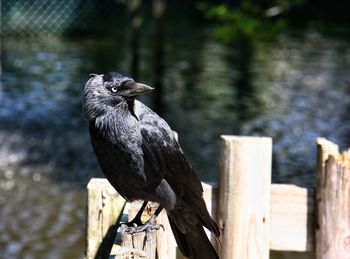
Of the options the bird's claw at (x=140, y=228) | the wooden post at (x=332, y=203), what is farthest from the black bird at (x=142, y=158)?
the wooden post at (x=332, y=203)

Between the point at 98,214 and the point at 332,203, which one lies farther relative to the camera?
the point at 98,214

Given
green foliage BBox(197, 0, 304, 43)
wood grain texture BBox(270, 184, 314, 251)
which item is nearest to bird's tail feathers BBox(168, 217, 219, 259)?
wood grain texture BBox(270, 184, 314, 251)

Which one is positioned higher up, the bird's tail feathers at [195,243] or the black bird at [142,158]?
the black bird at [142,158]

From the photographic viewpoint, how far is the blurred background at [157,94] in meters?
7.77

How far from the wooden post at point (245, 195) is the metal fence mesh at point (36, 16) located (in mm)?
11137

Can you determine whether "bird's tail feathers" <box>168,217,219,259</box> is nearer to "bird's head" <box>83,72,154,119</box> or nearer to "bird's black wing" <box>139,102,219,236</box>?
"bird's black wing" <box>139,102,219,236</box>

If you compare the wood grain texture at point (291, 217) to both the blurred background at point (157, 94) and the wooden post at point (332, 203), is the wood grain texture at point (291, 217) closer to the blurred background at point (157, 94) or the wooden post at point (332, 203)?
the wooden post at point (332, 203)

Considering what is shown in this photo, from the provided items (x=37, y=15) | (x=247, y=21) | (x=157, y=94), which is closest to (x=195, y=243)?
(x=247, y=21)

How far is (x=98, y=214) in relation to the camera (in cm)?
309

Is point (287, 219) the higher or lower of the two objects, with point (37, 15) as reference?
lower

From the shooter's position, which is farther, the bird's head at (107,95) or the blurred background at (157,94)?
the blurred background at (157,94)

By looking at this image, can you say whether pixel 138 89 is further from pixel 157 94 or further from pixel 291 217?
pixel 157 94

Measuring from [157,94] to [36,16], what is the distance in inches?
153

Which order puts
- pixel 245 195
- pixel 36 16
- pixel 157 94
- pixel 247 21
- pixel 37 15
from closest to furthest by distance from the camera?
pixel 245 195
pixel 247 21
pixel 157 94
pixel 37 15
pixel 36 16
